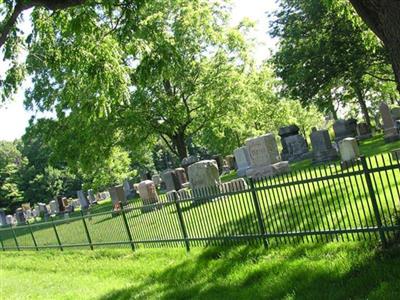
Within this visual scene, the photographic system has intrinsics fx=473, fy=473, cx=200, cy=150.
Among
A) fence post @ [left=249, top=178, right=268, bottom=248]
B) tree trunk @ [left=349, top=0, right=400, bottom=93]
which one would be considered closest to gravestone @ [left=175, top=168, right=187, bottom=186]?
fence post @ [left=249, top=178, right=268, bottom=248]

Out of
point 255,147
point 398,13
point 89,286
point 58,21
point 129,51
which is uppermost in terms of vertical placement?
point 58,21

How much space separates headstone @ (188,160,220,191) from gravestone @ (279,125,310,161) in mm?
10796

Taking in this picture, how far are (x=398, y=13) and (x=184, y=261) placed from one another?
20.2 feet

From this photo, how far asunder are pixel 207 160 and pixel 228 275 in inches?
412

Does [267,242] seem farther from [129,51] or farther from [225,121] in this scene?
[225,121]

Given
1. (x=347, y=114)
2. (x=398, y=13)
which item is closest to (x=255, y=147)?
(x=398, y=13)

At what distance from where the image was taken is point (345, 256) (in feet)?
22.2

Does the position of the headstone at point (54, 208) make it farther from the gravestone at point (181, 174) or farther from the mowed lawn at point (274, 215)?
the mowed lawn at point (274, 215)

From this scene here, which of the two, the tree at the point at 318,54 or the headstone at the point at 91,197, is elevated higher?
the tree at the point at 318,54

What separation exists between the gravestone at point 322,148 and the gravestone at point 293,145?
499 centimetres

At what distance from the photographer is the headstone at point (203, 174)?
17406 millimetres

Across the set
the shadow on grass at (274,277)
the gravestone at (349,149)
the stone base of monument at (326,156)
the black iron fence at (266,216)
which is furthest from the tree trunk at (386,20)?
the stone base of monument at (326,156)

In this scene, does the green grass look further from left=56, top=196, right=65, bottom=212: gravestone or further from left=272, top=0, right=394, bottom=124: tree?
left=56, top=196, right=65, bottom=212: gravestone

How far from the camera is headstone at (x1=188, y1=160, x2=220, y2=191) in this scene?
17.4 m
